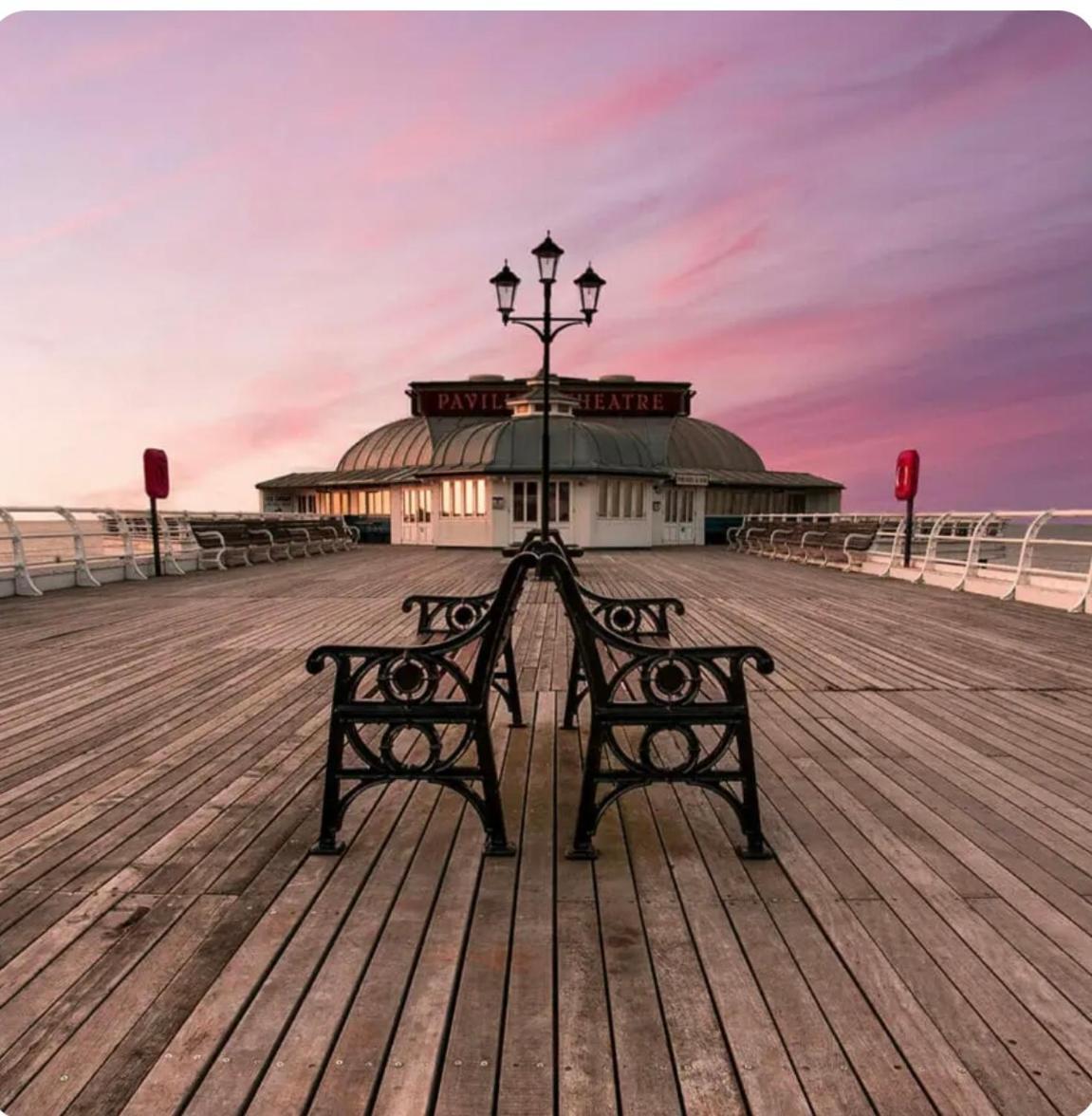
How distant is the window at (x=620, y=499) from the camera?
23.7 metres

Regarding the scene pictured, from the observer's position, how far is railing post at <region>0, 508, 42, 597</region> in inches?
431

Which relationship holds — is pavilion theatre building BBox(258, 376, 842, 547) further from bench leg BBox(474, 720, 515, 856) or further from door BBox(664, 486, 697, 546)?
bench leg BBox(474, 720, 515, 856)

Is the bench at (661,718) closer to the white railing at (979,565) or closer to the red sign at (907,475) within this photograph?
the white railing at (979,565)

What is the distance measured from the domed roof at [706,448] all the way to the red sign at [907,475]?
18250mm

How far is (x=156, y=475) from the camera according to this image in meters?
14.8

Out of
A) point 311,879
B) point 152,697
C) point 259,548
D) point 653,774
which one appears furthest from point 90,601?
point 653,774

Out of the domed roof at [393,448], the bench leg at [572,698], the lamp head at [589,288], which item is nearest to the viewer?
the bench leg at [572,698]

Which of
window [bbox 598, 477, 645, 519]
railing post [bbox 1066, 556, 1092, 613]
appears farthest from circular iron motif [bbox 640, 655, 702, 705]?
window [bbox 598, 477, 645, 519]

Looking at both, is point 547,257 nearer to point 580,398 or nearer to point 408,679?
point 408,679

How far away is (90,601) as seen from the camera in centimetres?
1074

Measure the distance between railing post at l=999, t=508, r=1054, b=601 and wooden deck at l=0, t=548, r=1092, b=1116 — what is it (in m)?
7.06

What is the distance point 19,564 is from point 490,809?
11.7m

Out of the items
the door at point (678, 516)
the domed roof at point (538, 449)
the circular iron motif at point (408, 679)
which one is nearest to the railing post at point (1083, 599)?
the circular iron motif at point (408, 679)

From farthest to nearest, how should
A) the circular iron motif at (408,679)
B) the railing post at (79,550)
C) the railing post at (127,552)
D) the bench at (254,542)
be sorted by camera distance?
the bench at (254,542)
the railing post at (127,552)
the railing post at (79,550)
the circular iron motif at (408,679)
